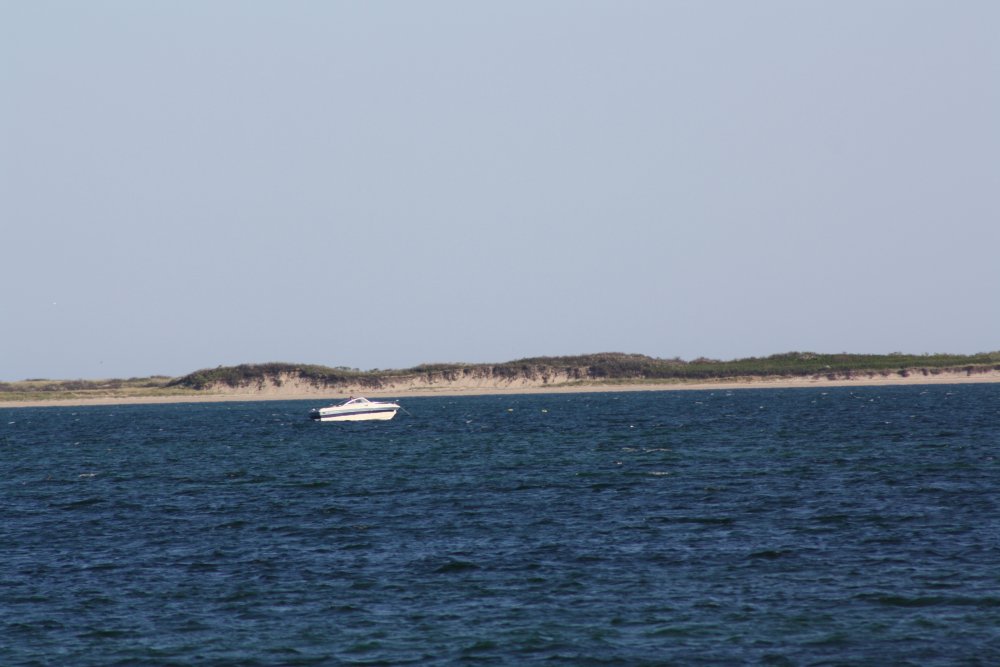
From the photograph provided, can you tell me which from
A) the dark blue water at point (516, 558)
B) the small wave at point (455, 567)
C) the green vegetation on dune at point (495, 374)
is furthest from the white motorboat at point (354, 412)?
the green vegetation on dune at point (495, 374)

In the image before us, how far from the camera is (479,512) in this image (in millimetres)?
38906

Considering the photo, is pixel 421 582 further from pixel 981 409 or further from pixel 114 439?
pixel 981 409

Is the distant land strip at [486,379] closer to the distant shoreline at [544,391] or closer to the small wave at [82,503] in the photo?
the distant shoreline at [544,391]

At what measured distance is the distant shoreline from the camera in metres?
184

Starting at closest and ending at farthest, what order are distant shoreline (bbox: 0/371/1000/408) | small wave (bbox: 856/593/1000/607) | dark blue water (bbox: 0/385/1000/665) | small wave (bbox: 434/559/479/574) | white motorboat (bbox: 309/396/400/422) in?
dark blue water (bbox: 0/385/1000/665) → small wave (bbox: 856/593/1000/607) → small wave (bbox: 434/559/479/574) → white motorboat (bbox: 309/396/400/422) → distant shoreline (bbox: 0/371/1000/408)

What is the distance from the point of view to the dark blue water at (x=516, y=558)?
852 inches

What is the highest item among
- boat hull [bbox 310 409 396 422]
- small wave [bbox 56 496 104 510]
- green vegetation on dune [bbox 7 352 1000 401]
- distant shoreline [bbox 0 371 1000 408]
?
green vegetation on dune [bbox 7 352 1000 401]

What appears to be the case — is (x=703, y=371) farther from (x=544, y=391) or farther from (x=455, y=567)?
(x=455, y=567)

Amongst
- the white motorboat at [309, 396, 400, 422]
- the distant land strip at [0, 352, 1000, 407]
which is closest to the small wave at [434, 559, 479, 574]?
the white motorboat at [309, 396, 400, 422]

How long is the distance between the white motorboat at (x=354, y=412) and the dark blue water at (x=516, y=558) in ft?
124

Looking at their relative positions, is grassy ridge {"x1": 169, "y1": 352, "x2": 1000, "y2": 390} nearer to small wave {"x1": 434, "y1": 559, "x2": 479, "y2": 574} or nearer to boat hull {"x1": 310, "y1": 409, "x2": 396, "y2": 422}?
boat hull {"x1": 310, "y1": 409, "x2": 396, "y2": 422}

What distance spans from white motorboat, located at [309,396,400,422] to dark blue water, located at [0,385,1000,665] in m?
37.8

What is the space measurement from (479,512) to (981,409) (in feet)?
247

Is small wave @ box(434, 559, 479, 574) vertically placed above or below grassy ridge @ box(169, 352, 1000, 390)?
below
